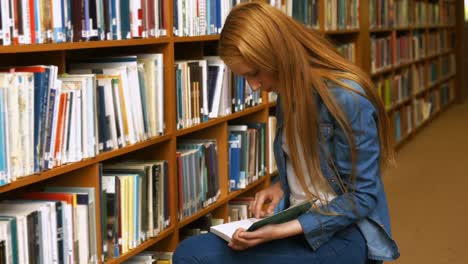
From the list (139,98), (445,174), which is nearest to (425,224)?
(445,174)

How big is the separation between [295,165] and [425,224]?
2.80 metres

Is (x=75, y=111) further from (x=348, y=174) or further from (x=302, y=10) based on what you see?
(x=302, y=10)

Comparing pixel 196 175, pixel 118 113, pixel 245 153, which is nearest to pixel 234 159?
pixel 245 153

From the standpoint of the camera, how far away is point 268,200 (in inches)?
93.0

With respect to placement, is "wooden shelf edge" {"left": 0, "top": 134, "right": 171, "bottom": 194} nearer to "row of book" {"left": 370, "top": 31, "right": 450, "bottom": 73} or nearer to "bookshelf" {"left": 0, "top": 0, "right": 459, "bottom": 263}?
"bookshelf" {"left": 0, "top": 0, "right": 459, "bottom": 263}

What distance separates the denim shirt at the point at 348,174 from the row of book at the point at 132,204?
84cm

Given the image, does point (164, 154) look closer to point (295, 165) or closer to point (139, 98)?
point (139, 98)

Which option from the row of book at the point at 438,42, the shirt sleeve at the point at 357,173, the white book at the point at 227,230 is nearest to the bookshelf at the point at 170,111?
the shirt sleeve at the point at 357,173

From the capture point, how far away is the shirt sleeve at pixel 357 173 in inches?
75.3

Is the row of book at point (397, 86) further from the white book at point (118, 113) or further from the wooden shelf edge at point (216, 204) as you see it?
the white book at point (118, 113)

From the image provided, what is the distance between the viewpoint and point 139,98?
106 inches

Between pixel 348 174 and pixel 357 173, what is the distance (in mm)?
32

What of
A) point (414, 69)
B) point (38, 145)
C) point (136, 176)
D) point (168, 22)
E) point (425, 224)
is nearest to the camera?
point (38, 145)

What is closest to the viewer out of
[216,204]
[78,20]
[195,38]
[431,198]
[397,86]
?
[78,20]
